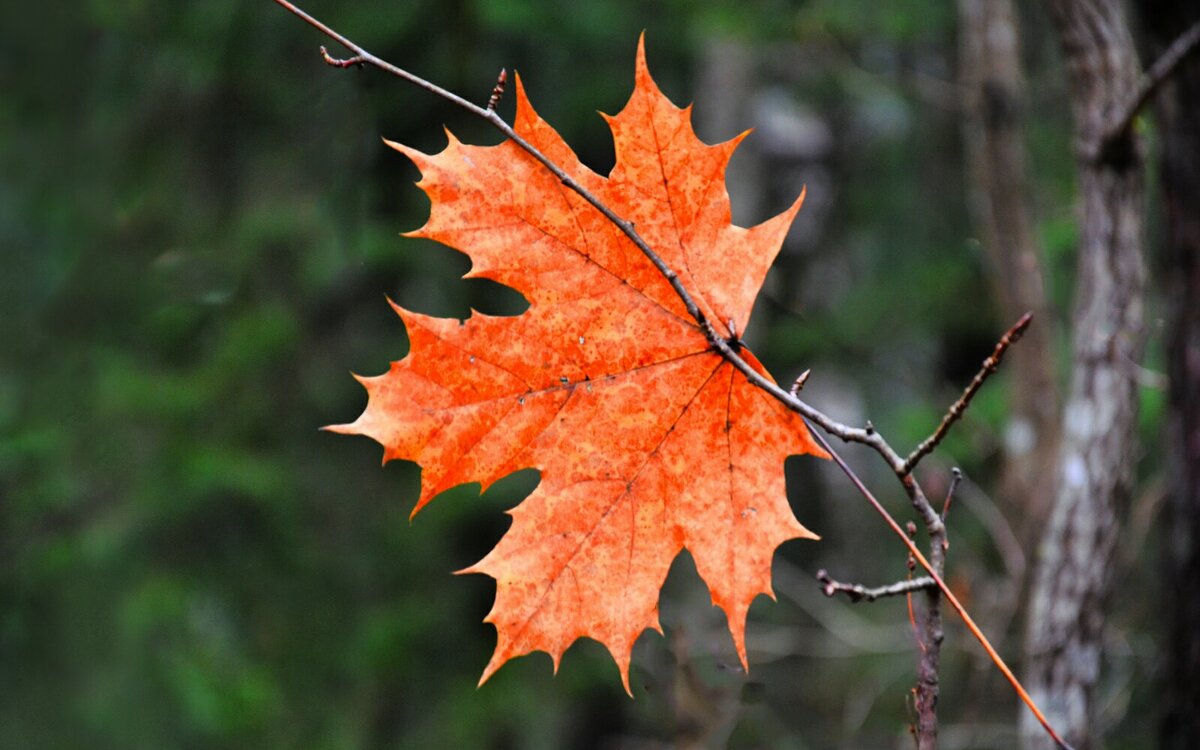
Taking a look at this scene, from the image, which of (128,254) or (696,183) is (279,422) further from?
(696,183)

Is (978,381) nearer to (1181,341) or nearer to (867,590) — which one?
(867,590)

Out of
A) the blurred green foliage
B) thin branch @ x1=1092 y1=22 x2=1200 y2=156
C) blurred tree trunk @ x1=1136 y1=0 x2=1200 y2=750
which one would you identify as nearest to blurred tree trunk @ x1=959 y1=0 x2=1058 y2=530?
the blurred green foliage

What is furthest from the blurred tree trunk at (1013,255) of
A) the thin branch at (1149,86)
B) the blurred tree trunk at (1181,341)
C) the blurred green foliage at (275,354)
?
the thin branch at (1149,86)

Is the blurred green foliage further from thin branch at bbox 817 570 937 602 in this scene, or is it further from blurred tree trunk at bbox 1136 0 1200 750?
thin branch at bbox 817 570 937 602

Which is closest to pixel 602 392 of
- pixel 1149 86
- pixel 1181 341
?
pixel 1149 86

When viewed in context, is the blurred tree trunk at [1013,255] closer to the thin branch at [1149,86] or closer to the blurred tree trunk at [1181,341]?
the blurred tree trunk at [1181,341]

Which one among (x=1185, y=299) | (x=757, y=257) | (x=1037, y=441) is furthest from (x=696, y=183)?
(x=1037, y=441)

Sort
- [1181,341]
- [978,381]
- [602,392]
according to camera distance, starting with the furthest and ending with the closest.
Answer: [1181,341] → [602,392] → [978,381]
